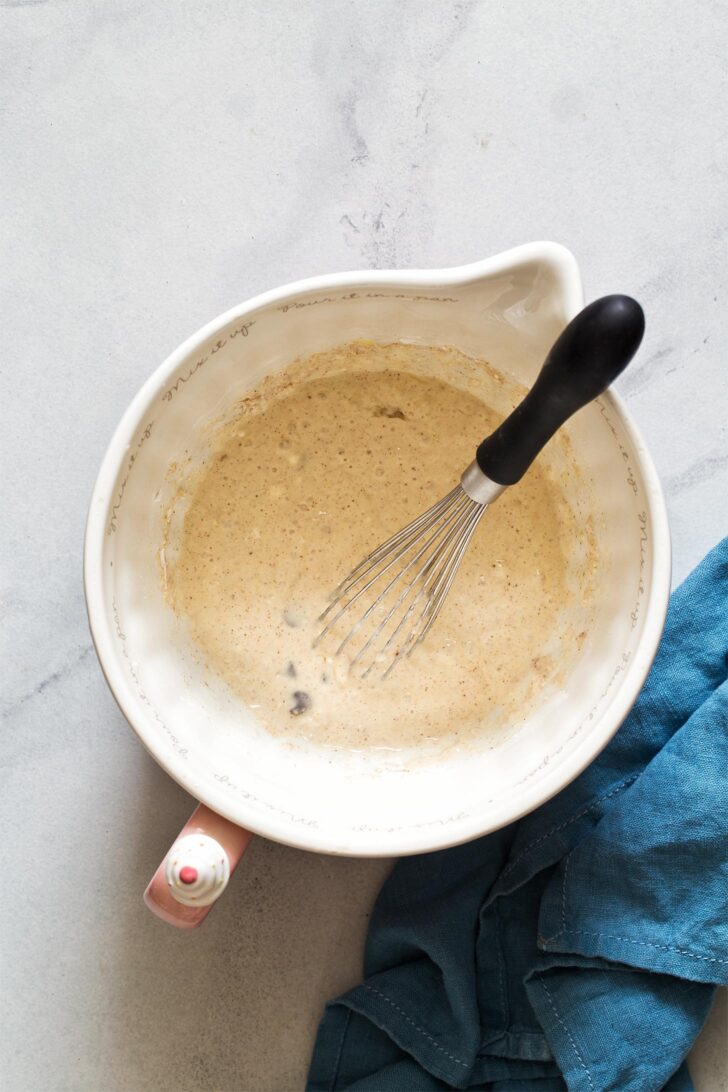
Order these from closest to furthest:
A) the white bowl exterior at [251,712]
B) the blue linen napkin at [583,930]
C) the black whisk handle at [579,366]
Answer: the black whisk handle at [579,366], the white bowl exterior at [251,712], the blue linen napkin at [583,930]

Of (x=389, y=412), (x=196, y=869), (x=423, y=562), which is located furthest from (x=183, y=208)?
(x=196, y=869)

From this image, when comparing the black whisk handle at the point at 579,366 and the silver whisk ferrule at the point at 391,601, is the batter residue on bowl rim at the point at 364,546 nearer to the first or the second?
the silver whisk ferrule at the point at 391,601

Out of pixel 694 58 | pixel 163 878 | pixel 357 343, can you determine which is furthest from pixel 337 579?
pixel 694 58

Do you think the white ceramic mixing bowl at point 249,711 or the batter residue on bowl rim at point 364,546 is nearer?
the white ceramic mixing bowl at point 249,711

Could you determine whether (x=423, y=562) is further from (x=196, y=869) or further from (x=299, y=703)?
(x=196, y=869)

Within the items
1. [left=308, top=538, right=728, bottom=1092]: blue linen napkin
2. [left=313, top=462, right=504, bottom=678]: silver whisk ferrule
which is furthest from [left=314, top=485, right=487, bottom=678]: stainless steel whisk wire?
[left=308, top=538, right=728, bottom=1092]: blue linen napkin

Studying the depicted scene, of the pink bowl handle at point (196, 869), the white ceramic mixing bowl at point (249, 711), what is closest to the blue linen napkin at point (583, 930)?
the white ceramic mixing bowl at point (249, 711)

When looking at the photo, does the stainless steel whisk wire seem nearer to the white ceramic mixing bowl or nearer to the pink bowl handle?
the white ceramic mixing bowl
